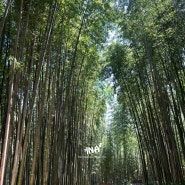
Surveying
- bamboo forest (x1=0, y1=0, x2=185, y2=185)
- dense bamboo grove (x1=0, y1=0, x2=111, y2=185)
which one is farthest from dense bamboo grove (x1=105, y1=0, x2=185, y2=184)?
dense bamboo grove (x1=0, y1=0, x2=111, y2=185)

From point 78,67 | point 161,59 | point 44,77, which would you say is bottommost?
point 44,77

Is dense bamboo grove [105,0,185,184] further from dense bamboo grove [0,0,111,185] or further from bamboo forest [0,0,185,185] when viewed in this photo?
dense bamboo grove [0,0,111,185]

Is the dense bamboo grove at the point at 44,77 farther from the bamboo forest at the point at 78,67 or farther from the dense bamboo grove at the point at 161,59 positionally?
the dense bamboo grove at the point at 161,59

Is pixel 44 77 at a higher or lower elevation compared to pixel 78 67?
lower

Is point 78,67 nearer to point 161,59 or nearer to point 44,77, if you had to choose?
point 44,77

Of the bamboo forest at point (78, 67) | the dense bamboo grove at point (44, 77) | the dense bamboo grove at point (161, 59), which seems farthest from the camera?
the dense bamboo grove at point (161, 59)

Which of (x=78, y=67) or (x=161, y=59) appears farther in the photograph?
(x=78, y=67)

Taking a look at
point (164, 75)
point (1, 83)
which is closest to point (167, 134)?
point (164, 75)

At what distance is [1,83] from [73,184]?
12.9 ft

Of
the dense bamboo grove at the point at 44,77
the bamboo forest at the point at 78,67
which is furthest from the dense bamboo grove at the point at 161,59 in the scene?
the dense bamboo grove at the point at 44,77

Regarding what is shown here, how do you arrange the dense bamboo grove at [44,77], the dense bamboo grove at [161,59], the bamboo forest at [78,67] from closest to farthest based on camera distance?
the dense bamboo grove at [44,77], the bamboo forest at [78,67], the dense bamboo grove at [161,59]

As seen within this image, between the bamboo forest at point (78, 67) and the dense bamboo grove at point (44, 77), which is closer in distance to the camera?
the dense bamboo grove at point (44, 77)

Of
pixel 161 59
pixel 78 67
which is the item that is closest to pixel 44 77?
pixel 78 67

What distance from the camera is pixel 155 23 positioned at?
19.1ft
